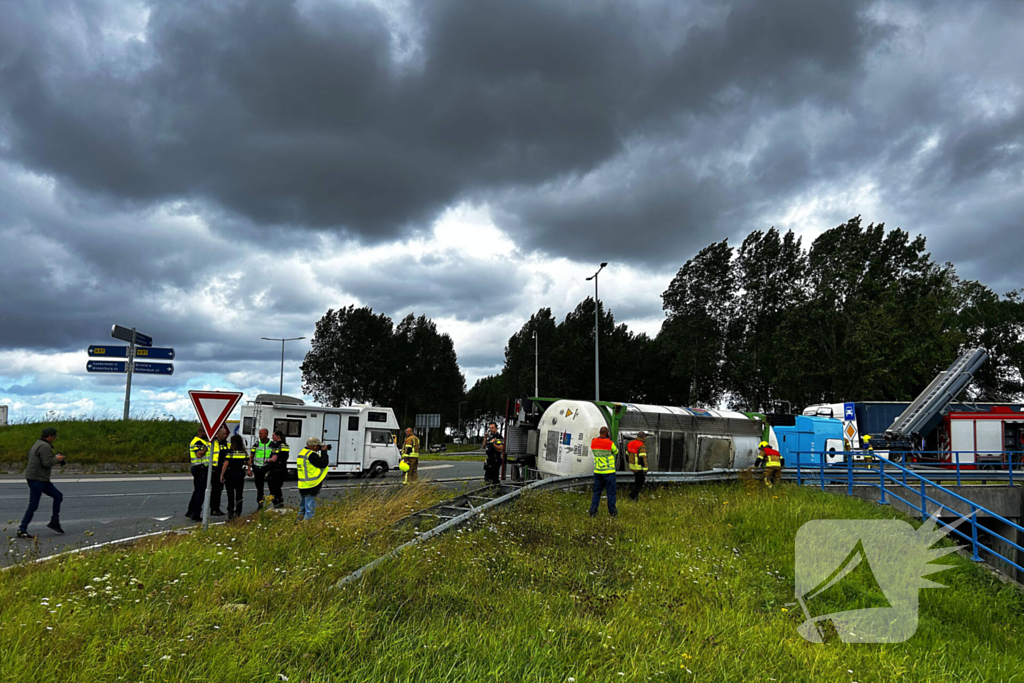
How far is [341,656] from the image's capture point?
4.74 metres

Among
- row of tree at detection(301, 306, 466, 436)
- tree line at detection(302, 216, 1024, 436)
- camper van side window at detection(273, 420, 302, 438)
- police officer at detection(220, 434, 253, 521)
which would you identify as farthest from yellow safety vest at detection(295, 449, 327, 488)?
row of tree at detection(301, 306, 466, 436)

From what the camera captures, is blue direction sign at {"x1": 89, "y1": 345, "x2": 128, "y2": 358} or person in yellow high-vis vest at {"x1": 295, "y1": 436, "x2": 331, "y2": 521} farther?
blue direction sign at {"x1": 89, "y1": 345, "x2": 128, "y2": 358}

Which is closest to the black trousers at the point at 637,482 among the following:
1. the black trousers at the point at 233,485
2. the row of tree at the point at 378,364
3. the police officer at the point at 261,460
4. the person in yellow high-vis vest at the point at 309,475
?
the person in yellow high-vis vest at the point at 309,475

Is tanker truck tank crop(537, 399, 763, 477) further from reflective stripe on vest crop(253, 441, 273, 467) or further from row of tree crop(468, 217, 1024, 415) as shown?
row of tree crop(468, 217, 1024, 415)

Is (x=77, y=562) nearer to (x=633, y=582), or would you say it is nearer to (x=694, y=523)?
(x=633, y=582)

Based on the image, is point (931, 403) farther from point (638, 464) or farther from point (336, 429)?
point (336, 429)

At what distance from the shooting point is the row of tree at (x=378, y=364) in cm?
5959

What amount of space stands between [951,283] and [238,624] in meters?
58.5

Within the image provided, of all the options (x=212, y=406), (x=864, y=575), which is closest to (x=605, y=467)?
(x=864, y=575)

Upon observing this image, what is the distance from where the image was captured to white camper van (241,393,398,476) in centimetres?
2159

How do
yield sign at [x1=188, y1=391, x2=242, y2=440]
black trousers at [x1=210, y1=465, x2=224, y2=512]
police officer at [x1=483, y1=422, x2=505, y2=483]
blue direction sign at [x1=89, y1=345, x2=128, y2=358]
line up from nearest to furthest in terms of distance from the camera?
yield sign at [x1=188, y1=391, x2=242, y2=440] → black trousers at [x1=210, y1=465, x2=224, y2=512] → police officer at [x1=483, y1=422, x2=505, y2=483] → blue direction sign at [x1=89, y1=345, x2=128, y2=358]

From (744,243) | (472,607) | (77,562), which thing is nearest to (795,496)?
(472,607)

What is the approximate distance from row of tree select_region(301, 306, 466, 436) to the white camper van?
3608 cm

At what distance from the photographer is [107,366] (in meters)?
24.3
